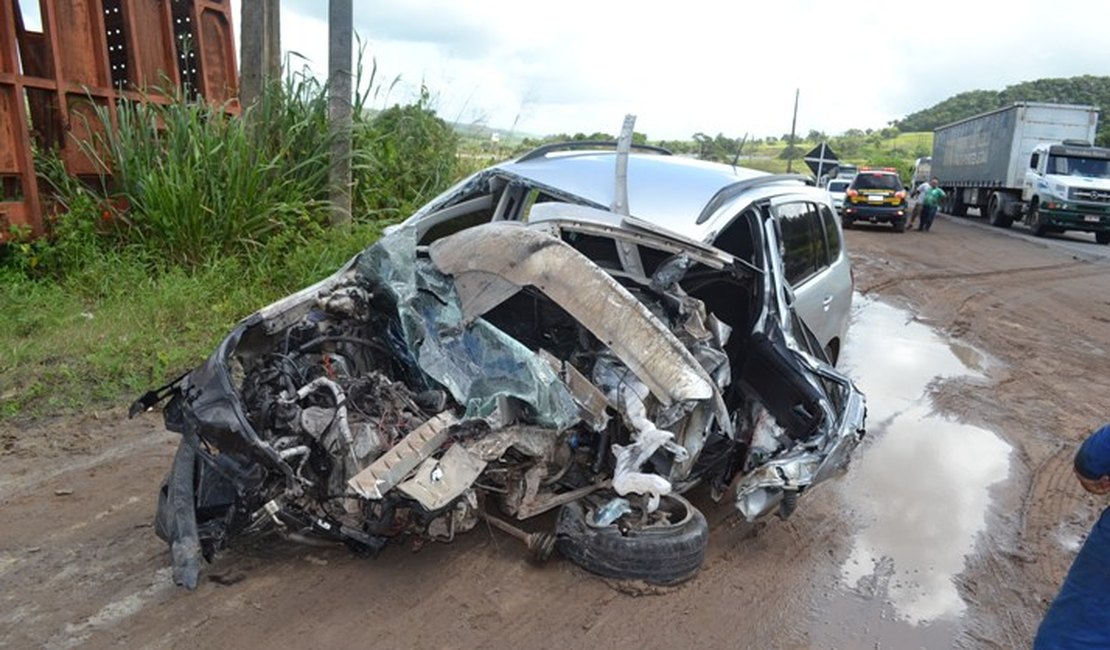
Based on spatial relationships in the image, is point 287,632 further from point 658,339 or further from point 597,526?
point 658,339

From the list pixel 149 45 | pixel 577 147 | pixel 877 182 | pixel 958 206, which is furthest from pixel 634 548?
pixel 958 206

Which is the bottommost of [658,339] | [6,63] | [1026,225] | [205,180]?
[1026,225]

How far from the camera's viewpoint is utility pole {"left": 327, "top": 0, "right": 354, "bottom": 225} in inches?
324

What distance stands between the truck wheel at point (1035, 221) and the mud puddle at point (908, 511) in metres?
20.0

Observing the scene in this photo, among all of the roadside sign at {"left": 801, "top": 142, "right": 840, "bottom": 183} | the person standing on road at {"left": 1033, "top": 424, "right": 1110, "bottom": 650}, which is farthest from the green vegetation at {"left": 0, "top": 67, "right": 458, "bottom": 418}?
the roadside sign at {"left": 801, "top": 142, "right": 840, "bottom": 183}

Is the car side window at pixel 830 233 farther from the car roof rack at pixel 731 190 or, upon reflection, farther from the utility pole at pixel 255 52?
the utility pole at pixel 255 52

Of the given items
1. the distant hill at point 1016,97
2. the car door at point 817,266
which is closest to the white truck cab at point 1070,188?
the car door at point 817,266

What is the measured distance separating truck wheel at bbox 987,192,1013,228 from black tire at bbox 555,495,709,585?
1144 inches

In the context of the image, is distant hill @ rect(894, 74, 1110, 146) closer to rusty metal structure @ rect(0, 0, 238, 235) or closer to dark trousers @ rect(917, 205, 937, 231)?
dark trousers @ rect(917, 205, 937, 231)

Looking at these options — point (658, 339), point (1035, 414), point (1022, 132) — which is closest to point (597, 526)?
point (658, 339)

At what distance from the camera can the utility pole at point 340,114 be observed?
822cm

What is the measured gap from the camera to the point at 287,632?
3.11 metres

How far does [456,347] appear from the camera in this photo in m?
3.76

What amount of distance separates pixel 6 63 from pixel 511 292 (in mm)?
5948
